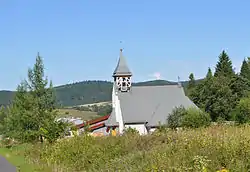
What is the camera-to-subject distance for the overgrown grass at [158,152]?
10.3m

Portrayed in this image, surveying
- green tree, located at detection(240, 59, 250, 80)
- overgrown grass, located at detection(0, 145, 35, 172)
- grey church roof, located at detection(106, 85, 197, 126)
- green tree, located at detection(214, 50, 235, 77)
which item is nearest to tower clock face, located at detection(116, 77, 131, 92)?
grey church roof, located at detection(106, 85, 197, 126)

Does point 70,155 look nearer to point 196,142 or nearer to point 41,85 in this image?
point 196,142

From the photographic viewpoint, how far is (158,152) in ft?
41.7

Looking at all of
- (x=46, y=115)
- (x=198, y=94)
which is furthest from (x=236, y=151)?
(x=198, y=94)

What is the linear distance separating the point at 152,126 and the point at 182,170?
4385 cm

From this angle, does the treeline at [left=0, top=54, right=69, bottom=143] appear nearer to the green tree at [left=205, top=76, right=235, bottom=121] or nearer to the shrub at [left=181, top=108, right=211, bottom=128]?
the shrub at [left=181, top=108, right=211, bottom=128]

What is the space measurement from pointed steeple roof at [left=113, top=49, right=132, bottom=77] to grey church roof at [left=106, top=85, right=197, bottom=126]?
2.60 metres

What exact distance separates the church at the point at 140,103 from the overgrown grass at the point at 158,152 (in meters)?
34.3

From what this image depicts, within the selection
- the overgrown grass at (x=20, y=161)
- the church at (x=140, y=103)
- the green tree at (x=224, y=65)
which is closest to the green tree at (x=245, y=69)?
the green tree at (x=224, y=65)

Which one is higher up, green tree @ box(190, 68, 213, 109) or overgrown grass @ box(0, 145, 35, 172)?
green tree @ box(190, 68, 213, 109)

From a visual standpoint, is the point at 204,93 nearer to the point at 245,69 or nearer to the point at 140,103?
the point at 140,103

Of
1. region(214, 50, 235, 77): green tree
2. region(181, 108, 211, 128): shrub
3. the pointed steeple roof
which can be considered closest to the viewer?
region(181, 108, 211, 128): shrub

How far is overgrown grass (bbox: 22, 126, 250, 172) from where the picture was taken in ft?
33.7

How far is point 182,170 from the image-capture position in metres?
9.67
